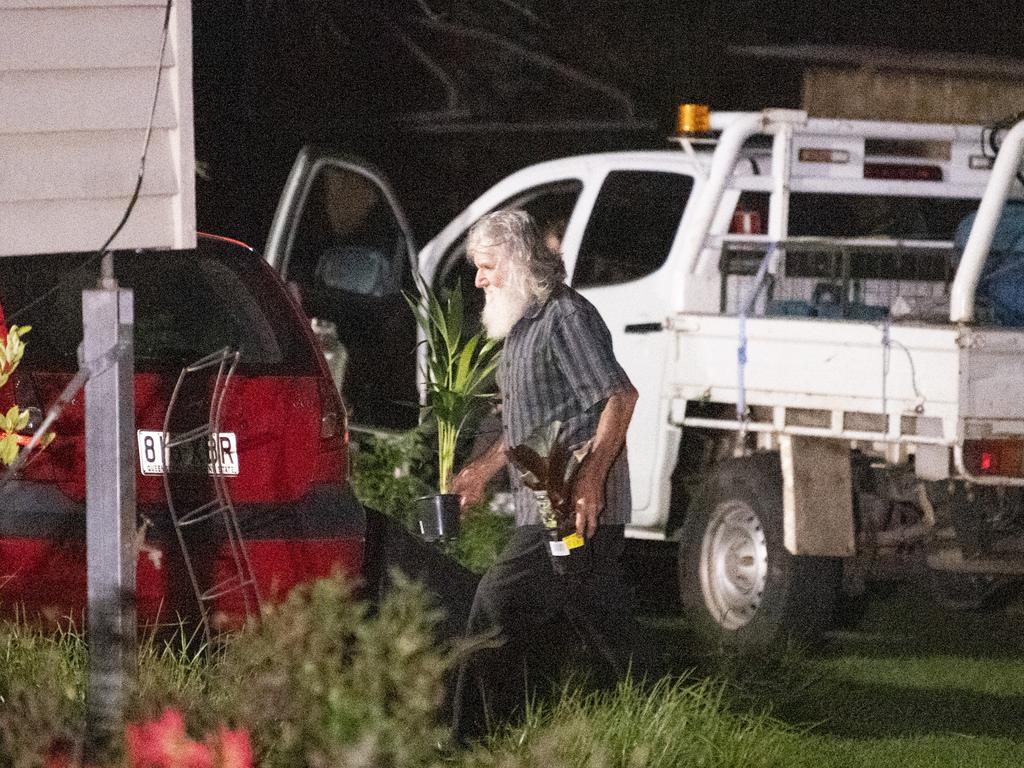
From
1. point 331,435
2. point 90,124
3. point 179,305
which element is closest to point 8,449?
point 90,124

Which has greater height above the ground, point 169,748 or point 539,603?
point 169,748

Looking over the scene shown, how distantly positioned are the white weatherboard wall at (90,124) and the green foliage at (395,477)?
488cm

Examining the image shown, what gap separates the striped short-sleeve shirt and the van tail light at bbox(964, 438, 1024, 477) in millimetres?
2229

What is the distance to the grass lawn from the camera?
6805mm

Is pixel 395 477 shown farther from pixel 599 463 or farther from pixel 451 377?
pixel 599 463

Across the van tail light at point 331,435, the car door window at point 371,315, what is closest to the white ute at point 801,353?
the car door window at point 371,315

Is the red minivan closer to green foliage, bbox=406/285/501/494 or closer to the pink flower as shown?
green foliage, bbox=406/285/501/494

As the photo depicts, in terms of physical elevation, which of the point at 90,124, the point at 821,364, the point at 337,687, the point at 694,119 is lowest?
the point at 337,687

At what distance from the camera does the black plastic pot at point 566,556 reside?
19.2 ft

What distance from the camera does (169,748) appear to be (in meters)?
3.57

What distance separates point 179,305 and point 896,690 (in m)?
2.93

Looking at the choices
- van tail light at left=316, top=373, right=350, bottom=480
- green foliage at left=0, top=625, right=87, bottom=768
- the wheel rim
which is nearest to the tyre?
the wheel rim

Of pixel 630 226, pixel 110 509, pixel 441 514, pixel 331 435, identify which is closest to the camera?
pixel 110 509

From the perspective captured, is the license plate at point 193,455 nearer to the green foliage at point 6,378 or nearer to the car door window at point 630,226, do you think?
the green foliage at point 6,378
